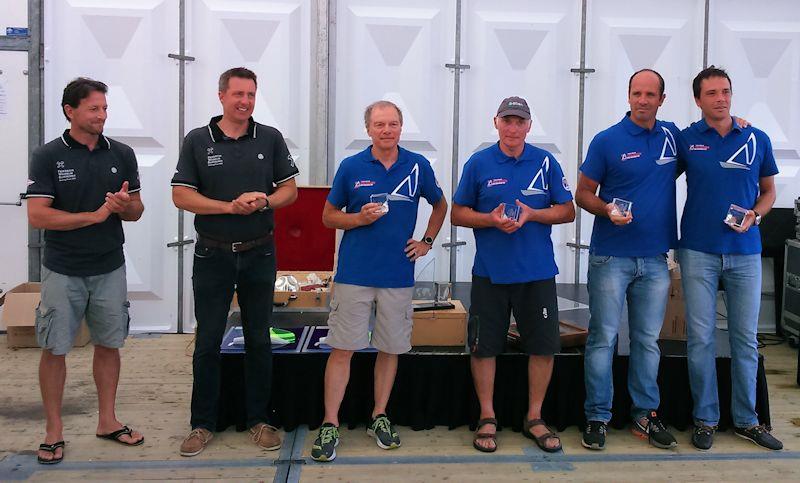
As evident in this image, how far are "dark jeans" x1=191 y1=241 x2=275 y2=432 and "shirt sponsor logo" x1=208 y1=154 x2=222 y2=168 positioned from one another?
36 cm

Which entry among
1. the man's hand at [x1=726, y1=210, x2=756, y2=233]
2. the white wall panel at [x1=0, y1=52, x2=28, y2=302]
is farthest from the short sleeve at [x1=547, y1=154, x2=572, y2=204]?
the white wall panel at [x1=0, y1=52, x2=28, y2=302]

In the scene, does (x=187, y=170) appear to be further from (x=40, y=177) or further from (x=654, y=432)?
(x=654, y=432)

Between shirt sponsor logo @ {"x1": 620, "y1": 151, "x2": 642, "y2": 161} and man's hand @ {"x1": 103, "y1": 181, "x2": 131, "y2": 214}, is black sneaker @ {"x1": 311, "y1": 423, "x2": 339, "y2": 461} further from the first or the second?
shirt sponsor logo @ {"x1": 620, "y1": 151, "x2": 642, "y2": 161}

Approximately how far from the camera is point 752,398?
3248mm

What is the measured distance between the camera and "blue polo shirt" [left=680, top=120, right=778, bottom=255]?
310 centimetres

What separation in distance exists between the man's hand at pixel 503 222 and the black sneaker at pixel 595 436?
3.39ft

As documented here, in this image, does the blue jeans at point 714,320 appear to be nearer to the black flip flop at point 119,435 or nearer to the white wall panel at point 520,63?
the white wall panel at point 520,63

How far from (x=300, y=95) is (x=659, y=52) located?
2.77 metres

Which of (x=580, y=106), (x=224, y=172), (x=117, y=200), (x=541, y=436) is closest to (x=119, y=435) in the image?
(x=117, y=200)

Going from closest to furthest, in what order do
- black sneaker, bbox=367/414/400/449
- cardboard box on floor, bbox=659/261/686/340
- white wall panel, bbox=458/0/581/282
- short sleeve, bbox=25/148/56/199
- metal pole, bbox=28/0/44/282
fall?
short sleeve, bbox=25/148/56/199 → black sneaker, bbox=367/414/400/449 → cardboard box on floor, bbox=659/261/686/340 → metal pole, bbox=28/0/44/282 → white wall panel, bbox=458/0/581/282

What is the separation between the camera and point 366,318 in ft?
10.1

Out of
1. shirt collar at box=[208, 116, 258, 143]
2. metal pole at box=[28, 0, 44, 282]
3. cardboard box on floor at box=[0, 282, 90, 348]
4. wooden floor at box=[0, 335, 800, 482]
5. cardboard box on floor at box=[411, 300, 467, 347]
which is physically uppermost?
metal pole at box=[28, 0, 44, 282]

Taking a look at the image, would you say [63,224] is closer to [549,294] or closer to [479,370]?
[479,370]

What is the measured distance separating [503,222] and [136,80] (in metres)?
3.41
